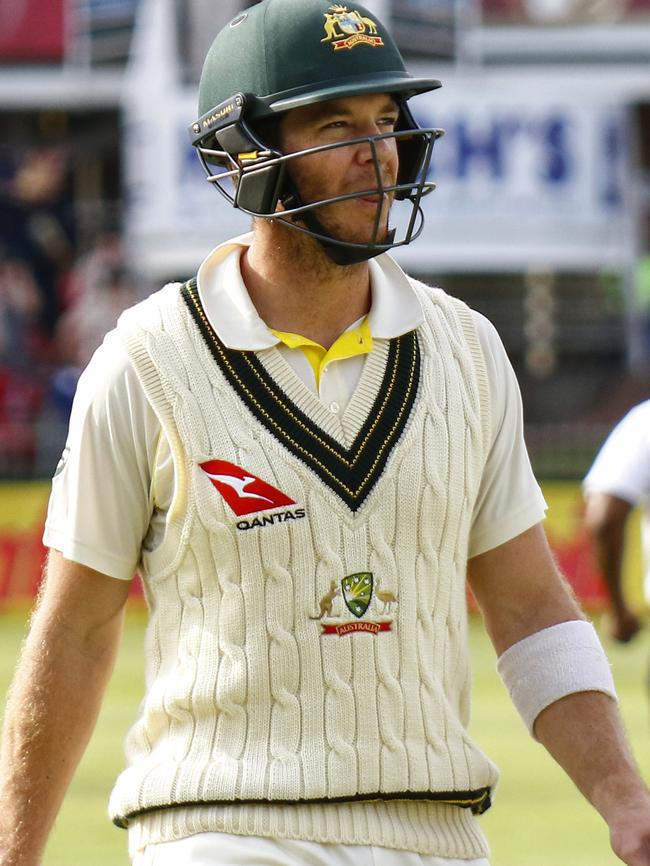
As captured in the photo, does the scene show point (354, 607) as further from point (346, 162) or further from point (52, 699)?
point (346, 162)

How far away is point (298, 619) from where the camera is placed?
340cm

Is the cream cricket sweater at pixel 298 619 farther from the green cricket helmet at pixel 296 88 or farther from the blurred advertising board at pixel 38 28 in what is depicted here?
the blurred advertising board at pixel 38 28

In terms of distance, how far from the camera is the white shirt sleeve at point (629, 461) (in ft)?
25.2

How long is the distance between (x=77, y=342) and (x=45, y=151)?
3.30 metres

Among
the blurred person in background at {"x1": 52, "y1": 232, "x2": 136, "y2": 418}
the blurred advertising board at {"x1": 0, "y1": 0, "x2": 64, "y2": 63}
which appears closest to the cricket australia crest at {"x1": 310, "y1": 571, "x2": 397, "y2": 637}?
the blurred person in background at {"x1": 52, "y1": 232, "x2": 136, "y2": 418}

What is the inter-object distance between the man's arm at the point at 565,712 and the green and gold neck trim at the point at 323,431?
0.36m

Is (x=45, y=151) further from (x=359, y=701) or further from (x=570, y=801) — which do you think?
(x=359, y=701)

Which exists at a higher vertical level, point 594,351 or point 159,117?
point 159,117

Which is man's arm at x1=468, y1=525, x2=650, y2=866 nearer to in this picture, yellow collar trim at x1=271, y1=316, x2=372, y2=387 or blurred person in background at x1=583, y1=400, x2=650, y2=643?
yellow collar trim at x1=271, y1=316, x2=372, y2=387

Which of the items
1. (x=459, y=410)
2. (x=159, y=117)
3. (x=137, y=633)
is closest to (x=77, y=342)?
(x=159, y=117)

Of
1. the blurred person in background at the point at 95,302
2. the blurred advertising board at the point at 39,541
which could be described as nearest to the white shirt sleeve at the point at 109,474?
the blurred advertising board at the point at 39,541

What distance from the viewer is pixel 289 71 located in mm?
3574

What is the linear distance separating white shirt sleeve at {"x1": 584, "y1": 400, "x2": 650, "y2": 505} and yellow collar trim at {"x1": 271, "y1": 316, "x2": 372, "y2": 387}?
412 centimetres

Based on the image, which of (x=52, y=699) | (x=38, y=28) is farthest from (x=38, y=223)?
(x=52, y=699)
